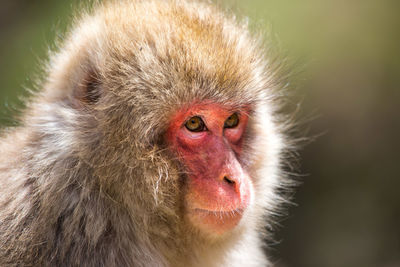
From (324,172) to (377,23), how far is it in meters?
2.00

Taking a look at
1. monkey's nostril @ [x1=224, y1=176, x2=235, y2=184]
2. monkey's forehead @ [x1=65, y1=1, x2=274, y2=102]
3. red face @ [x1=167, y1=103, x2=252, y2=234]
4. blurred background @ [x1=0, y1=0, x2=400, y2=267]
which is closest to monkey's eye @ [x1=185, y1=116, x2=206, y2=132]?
red face @ [x1=167, y1=103, x2=252, y2=234]

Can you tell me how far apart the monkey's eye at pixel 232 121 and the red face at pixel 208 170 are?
145 millimetres

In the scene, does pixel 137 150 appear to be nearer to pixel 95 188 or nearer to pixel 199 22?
pixel 95 188

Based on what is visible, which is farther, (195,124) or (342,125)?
(342,125)

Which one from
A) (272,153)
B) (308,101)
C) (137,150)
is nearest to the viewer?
(137,150)

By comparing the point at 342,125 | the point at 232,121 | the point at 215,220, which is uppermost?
the point at 342,125

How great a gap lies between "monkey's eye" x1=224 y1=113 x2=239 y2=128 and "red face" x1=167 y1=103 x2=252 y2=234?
0.48 feet

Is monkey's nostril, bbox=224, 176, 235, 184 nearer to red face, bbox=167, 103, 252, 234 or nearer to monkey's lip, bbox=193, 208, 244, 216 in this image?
red face, bbox=167, 103, 252, 234

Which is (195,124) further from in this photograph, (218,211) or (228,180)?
(218,211)

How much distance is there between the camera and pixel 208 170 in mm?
2939

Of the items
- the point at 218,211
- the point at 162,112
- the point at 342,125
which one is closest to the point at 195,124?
the point at 162,112

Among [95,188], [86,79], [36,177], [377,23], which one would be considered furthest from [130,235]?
[377,23]

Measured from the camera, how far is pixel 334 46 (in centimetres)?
694

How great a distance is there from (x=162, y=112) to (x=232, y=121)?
53 cm
